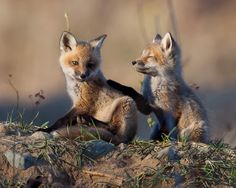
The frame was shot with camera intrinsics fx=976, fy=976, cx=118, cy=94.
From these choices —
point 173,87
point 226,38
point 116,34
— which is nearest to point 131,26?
point 116,34

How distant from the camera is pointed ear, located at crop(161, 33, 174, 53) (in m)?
11.4

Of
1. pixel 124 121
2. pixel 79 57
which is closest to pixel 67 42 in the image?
pixel 79 57

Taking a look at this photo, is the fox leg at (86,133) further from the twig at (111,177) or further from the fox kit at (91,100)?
the twig at (111,177)

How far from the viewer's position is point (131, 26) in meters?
26.1

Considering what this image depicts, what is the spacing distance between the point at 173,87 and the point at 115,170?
87.3 inches

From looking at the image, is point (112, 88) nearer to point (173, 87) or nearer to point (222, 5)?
point (173, 87)

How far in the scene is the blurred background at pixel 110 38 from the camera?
21.8 metres

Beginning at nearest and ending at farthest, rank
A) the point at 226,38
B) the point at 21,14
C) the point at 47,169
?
the point at 47,169 < the point at 226,38 < the point at 21,14

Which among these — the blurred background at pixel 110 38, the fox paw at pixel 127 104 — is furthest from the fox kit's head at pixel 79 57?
the blurred background at pixel 110 38

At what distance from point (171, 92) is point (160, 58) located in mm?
562

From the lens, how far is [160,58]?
448 inches

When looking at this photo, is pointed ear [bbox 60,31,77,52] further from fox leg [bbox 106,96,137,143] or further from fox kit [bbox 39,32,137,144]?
fox leg [bbox 106,96,137,143]

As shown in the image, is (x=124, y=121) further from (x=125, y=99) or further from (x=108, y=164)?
(x=108, y=164)

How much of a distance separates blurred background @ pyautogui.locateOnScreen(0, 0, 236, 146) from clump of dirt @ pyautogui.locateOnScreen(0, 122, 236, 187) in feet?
33.8
